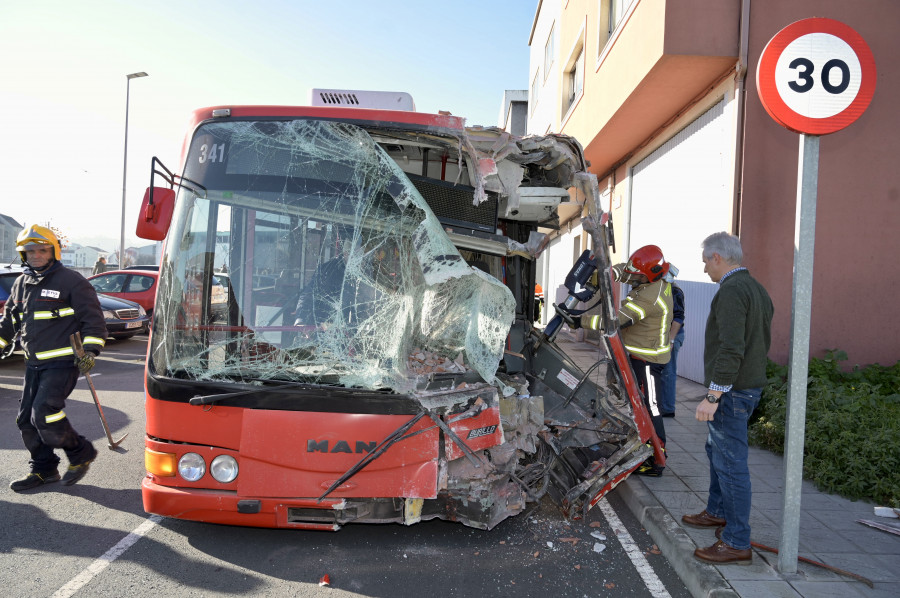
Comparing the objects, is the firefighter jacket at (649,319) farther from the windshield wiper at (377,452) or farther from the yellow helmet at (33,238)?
the yellow helmet at (33,238)

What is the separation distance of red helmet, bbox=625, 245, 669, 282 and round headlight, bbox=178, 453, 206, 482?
3.69 m

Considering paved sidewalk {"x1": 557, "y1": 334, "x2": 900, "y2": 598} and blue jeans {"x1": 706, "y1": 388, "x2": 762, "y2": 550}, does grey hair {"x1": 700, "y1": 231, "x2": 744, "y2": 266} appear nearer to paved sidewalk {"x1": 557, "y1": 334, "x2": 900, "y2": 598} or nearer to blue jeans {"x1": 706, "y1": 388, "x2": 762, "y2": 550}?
blue jeans {"x1": 706, "y1": 388, "x2": 762, "y2": 550}

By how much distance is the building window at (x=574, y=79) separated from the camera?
564 inches

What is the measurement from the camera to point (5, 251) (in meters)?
78.0

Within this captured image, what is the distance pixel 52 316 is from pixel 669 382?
5.68 m

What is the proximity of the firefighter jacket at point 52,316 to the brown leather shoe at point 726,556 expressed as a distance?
14.9ft

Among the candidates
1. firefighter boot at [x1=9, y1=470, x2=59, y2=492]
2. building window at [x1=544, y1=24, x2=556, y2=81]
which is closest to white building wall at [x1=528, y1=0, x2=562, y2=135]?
building window at [x1=544, y1=24, x2=556, y2=81]

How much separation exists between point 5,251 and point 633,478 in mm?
96052

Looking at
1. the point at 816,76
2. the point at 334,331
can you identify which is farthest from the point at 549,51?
the point at 334,331

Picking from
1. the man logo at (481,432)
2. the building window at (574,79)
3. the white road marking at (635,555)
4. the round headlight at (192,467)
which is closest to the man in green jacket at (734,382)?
the white road marking at (635,555)

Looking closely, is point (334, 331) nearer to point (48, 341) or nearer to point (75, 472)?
point (48, 341)

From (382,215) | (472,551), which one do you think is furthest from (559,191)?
(472,551)

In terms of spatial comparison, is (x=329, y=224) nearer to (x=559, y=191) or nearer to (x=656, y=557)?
(x=559, y=191)

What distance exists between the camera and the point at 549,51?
20.2 meters
